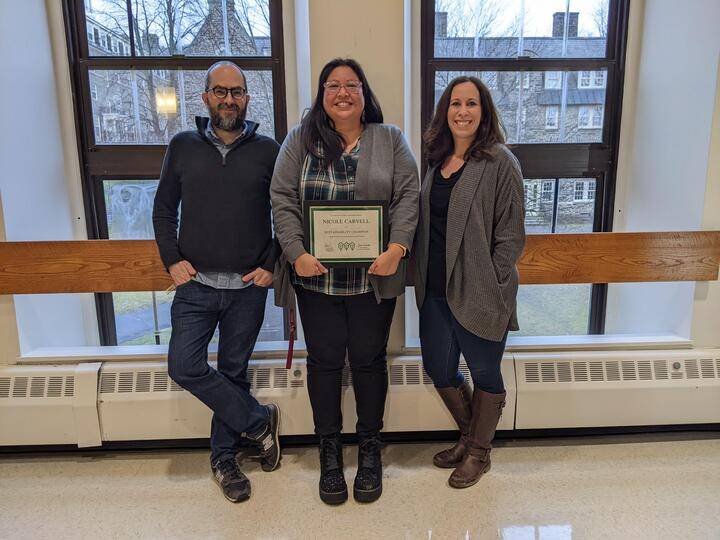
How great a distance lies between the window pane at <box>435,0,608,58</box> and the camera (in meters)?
2.25

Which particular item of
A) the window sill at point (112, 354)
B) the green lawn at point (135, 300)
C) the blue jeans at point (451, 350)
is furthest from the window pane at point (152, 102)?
the blue jeans at point (451, 350)

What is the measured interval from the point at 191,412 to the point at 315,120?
1261mm

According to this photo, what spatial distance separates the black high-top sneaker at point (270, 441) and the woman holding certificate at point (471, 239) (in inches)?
27.3

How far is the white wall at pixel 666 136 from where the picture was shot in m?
1.98

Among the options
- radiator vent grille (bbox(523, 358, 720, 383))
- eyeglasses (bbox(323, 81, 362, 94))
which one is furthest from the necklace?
radiator vent grille (bbox(523, 358, 720, 383))

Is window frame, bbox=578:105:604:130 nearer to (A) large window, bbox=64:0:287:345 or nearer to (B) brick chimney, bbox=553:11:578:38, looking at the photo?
(B) brick chimney, bbox=553:11:578:38

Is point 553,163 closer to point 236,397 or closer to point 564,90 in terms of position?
point 564,90

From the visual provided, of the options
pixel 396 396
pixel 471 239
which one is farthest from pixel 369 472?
pixel 471 239

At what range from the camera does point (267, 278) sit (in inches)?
67.4

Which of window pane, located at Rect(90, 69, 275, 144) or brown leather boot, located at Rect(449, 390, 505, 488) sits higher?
window pane, located at Rect(90, 69, 275, 144)

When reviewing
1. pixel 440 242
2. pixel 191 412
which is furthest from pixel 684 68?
pixel 191 412

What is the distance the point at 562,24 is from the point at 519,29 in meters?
0.21

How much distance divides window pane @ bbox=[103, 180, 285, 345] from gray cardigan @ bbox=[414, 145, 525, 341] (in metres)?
1.13

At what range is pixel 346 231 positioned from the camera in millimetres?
1536
